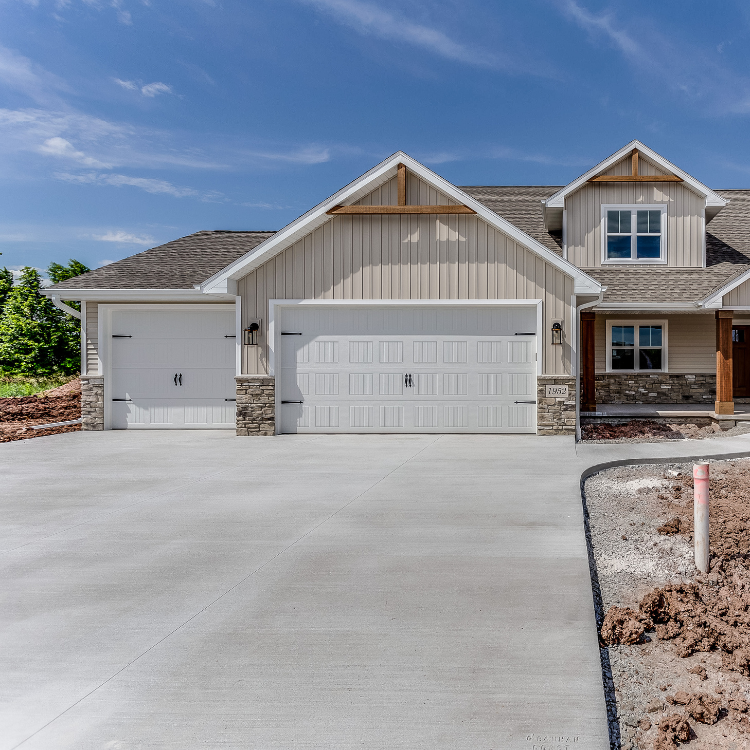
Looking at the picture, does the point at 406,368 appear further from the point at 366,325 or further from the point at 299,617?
the point at 299,617

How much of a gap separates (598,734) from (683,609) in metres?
1.41

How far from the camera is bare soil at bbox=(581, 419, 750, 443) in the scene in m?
11.8

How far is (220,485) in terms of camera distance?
7.02 metres

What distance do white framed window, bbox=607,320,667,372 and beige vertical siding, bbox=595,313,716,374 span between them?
0.18m

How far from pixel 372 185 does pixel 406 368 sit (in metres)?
3.66

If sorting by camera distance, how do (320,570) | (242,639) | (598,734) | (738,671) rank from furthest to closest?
(320,570) → (242,639) → (738,671) → (598,734)

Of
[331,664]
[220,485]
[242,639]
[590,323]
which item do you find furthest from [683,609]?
[590,323]

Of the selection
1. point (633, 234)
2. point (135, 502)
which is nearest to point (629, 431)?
point (633, 234)

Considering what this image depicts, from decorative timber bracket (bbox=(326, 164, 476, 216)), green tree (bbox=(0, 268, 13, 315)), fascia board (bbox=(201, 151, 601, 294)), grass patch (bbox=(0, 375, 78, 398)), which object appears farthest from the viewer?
green tree (bbox=(0, 268, 13, 315))

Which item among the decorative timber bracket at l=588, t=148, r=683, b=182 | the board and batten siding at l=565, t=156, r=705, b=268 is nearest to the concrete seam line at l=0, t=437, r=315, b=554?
the board and batten siding at l=565, t=156, r=705, b=268

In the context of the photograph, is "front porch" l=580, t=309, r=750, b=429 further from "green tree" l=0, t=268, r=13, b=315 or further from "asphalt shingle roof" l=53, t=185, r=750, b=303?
"green tree" l=0, t=268, r=13, b=315

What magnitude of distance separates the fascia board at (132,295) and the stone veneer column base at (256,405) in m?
1.87

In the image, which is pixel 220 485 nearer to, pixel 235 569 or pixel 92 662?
pixel 235 569

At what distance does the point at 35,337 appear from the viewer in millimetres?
23844
